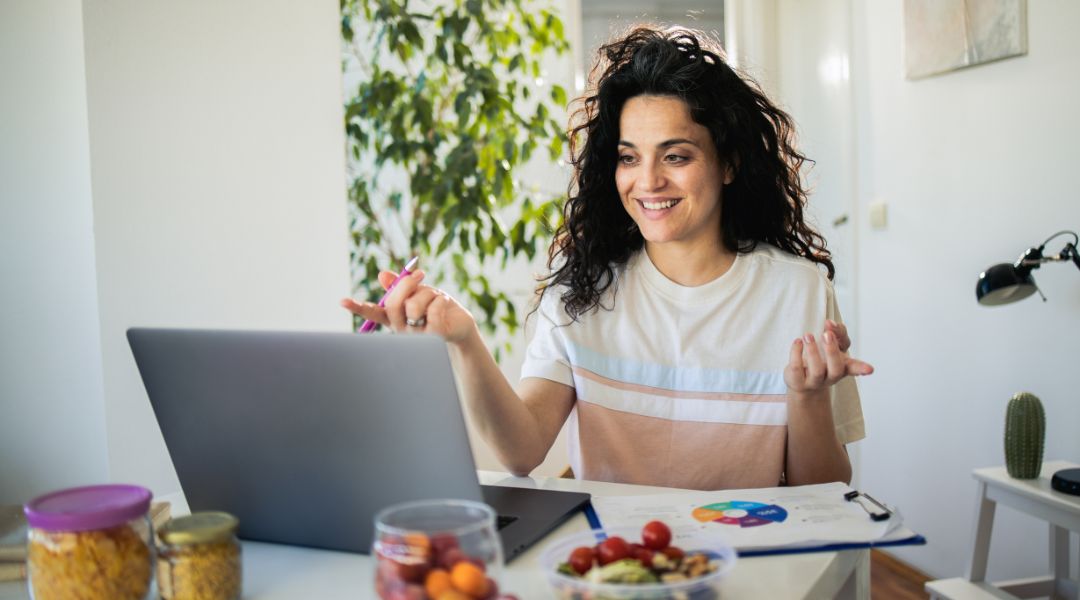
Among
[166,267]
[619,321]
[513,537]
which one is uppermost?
[166,267]

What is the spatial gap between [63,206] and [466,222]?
4.00ft

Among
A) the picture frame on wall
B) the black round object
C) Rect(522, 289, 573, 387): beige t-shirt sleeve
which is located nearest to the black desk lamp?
the black round object

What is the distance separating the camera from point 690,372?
1425mm

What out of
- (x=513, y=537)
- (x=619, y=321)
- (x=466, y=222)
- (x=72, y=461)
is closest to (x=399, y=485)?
(x=513, y=537)

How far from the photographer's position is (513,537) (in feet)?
2.90

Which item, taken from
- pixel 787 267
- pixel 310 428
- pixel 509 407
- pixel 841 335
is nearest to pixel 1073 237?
pixel 787 267

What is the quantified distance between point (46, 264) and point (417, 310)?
974mm

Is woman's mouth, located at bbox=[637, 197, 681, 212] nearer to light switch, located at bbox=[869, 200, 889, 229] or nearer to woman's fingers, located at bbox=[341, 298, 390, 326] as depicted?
woman's fingers, located at bbox=[341, 298, 390, 326]

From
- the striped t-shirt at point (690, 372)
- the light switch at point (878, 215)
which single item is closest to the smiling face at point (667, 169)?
the striped t-shirt at point (690, 372)

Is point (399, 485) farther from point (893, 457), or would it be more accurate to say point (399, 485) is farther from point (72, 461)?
point (893, 457)

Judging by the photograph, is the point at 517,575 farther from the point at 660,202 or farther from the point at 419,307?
the point at 660,202

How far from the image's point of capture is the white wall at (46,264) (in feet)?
5.23

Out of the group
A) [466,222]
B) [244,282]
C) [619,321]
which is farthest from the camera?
[466,222]

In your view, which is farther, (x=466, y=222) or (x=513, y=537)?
(x=466, y=222)
